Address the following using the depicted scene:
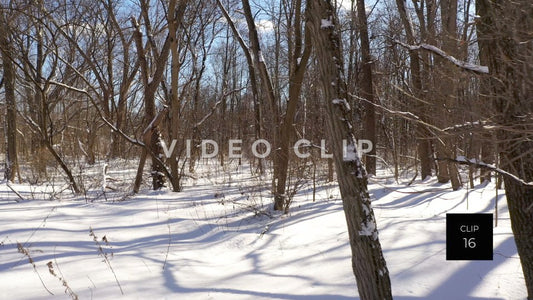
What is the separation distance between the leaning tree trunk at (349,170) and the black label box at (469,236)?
3.20 ft

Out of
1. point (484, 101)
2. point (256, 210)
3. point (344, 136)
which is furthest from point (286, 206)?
point (344, 136)

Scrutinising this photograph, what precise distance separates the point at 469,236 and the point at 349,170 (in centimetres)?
145

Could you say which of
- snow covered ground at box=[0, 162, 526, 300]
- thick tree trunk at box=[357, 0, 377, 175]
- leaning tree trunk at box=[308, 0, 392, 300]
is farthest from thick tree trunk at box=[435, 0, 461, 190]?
thick tree trunk at box=[357, 0, 377, 175]

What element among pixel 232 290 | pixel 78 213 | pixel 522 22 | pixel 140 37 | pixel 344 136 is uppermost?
pixel 140 37

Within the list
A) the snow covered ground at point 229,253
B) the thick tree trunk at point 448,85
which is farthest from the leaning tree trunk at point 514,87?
the snow covered ground at point 229,253

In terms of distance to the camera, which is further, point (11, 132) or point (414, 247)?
point (11, 132)

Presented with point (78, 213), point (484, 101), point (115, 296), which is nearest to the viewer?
point (115, 296)

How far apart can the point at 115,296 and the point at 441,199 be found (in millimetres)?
5227

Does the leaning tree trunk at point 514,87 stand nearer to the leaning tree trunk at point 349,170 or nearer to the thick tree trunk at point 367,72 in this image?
the leaning tree trunk at point 349,170

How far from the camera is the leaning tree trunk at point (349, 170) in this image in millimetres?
2541

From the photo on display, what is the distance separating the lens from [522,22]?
111 inches

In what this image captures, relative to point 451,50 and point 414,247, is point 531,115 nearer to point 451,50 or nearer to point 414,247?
point 451,50

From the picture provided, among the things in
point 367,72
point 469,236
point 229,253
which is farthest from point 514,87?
point 367,72

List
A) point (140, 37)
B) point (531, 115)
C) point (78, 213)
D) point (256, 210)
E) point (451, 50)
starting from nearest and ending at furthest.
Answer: point (531, 115)
point (451, 50)
point (78, 213)
point (256, 210)
point (140, 37)
